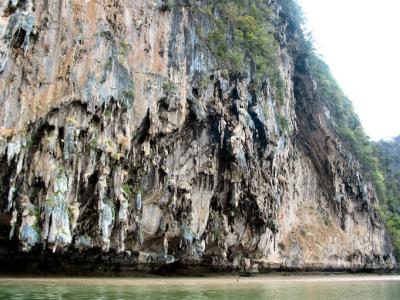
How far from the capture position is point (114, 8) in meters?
25.0

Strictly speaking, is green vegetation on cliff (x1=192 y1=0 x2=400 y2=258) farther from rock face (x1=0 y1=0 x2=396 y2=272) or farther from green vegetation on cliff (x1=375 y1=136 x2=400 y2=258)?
rock face (x1=0 y1=0 x2=396 y2=272)

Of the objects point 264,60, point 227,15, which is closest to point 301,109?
point 264,60

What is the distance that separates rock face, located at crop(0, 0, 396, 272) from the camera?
65.3 feet

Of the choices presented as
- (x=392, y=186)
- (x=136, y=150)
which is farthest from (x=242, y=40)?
(x=392, y=186)

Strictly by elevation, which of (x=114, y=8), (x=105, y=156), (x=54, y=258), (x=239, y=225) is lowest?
(x=54, y=258)

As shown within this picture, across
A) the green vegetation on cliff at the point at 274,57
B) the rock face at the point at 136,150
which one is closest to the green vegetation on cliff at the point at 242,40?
the green vegetation on cliff at the point at 274,57

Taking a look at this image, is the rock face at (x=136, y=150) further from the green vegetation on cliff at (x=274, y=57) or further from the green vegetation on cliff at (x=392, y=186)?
the green vegetation on cliff at (x=392, y=186)

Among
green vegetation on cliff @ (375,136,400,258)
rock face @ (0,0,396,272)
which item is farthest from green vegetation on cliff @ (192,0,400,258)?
rock face @ (0,0,396,272)

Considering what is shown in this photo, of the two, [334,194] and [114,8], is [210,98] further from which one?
[334,194]

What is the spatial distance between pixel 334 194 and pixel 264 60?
16334 mm

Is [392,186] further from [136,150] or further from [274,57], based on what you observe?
[136,150]

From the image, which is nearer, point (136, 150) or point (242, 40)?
point (136, 150)

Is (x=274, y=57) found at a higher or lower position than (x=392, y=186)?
higher

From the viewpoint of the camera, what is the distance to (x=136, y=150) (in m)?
25.1
